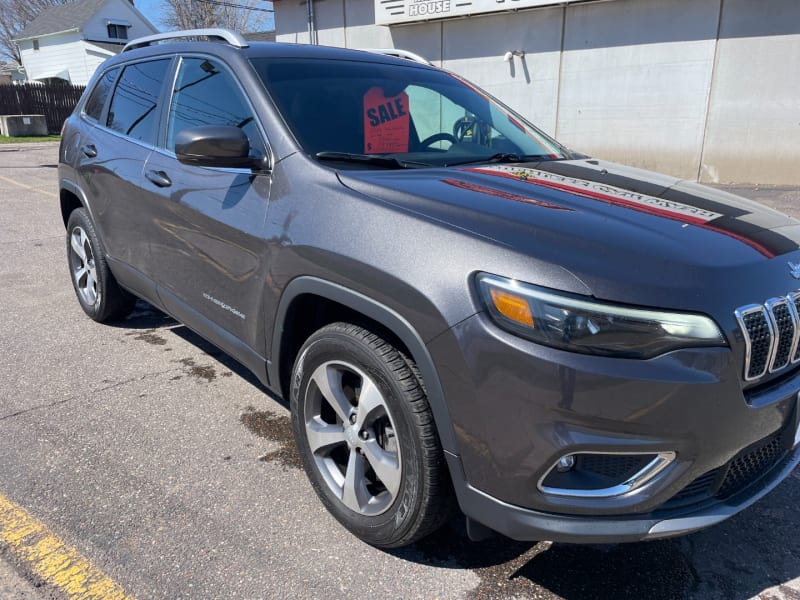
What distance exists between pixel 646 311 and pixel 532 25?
45.5ft

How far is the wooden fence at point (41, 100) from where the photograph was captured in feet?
87.1

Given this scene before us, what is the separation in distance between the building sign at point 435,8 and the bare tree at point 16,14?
48.6 m

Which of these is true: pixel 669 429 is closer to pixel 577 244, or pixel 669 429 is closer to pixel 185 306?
pixel 577 244

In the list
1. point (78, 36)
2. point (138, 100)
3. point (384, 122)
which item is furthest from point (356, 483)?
point (78, 36)

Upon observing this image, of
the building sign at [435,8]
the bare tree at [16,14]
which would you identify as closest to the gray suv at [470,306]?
the building sign at [435,8]

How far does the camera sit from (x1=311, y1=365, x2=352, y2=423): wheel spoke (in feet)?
7.59

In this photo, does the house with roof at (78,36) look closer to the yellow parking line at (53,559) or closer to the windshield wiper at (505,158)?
the windshield wiper at (505,158)

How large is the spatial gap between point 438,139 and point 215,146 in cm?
113

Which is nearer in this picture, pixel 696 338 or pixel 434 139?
pixel 696 338

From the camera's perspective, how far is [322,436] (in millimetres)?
2432

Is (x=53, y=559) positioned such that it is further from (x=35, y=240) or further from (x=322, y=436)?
(x=35, y=240)

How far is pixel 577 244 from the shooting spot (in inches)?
71.3

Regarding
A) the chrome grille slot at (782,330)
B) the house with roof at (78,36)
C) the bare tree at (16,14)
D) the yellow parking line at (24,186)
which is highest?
the bare tree at (16,14)

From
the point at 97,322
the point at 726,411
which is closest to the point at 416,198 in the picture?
the point at 726,411
